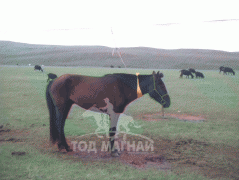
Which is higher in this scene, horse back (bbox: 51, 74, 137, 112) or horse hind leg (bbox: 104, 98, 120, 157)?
horse back (bbox: 51, 74, 137, 112)

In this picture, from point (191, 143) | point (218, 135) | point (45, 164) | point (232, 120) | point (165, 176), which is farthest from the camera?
point (232, 120)

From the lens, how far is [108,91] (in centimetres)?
483

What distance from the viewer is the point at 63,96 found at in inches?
194

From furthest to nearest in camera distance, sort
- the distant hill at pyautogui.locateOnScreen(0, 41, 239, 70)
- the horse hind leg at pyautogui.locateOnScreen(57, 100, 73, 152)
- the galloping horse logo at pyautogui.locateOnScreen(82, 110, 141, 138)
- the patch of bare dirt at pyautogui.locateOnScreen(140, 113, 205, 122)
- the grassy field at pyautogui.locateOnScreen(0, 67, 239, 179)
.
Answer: the patch of bare dirt at pyautogui.locateOnScreen(140, 113, 205, 122)
the distant hill at pyautogui.locateOnScreen(0, 41, 239, 70)
the galloping horse logo at pyautogui.locateOnScreen(82, 110, 141, 138)
the horse hind leg at pyautogui.locateOnScreen(57, 100, 73, 152)
the grassy field at pyautogui.locateOnScreen(0, 67, 239, 179)

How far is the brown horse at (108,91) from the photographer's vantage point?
484 cm

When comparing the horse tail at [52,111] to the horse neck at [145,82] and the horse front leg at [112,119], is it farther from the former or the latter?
the horse neck at [145,82]

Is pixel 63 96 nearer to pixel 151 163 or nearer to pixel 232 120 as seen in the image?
pixel 151 163

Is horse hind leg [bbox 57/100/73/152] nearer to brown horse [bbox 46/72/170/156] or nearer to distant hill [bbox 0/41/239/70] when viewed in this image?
brown horse [bbox 46/72/170/156]

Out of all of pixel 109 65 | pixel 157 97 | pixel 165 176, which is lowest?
pixel 165 176

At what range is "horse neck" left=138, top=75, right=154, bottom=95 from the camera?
16.0 feet

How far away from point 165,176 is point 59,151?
2.56m

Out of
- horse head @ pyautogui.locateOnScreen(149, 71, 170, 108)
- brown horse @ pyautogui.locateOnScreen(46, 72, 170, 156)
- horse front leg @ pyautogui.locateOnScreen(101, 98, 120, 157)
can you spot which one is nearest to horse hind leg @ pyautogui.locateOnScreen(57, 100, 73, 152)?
brown horse @ pyautogui.locateOnScreen(46, 72, 170, 156)

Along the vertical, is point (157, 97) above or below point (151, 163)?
above

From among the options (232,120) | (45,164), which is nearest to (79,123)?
(45,164)
